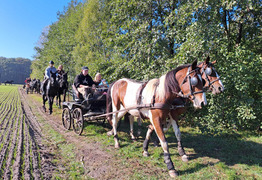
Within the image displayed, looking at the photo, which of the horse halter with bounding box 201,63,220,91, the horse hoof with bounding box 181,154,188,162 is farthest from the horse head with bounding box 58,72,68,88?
the horse halter with bounding box 201,63,220,91

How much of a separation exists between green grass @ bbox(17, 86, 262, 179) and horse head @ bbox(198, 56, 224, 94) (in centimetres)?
165

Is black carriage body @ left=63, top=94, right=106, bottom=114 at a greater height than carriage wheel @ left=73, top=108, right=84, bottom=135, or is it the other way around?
black carriage body @ left=63, top=94, right=106, bottom=114

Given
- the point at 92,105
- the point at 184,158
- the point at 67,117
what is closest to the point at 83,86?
the point at 92,105

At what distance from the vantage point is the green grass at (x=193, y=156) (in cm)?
320

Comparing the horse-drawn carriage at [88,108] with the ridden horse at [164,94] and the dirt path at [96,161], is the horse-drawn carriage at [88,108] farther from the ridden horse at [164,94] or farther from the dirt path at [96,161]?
the ridden horse at [164,94]

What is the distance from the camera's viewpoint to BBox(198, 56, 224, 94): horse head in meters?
2.97

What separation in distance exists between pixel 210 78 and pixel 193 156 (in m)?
2.06

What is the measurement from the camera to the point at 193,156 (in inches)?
158

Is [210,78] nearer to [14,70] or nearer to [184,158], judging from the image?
[184,158]

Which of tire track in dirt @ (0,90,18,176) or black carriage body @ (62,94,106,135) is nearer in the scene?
tire track in dirt @ (0,90,18,176)

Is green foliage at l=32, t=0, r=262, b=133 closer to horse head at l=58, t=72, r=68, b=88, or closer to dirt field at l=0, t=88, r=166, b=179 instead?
horse head at l=58, t=72, r=68, b=88

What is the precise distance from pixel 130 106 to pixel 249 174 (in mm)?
2815

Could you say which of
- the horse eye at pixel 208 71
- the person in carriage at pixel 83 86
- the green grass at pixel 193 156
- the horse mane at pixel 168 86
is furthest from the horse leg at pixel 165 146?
the person in carriage at pixel 83 86

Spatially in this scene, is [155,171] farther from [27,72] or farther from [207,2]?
[27,72]
